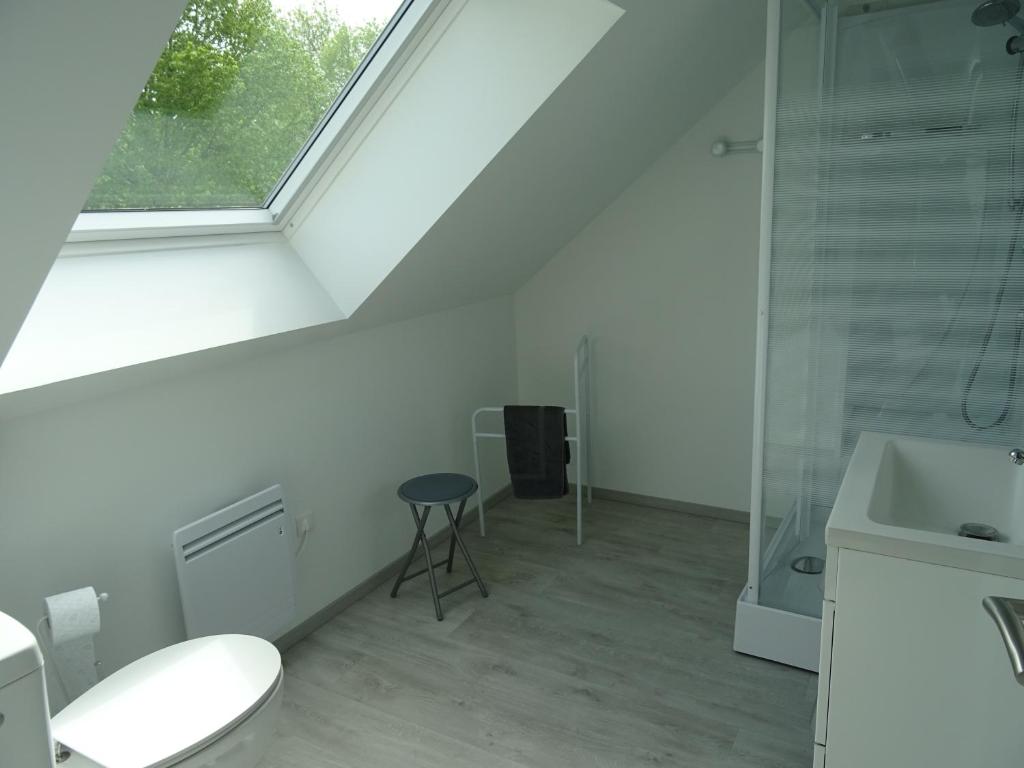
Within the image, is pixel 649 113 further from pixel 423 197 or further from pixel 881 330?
pixel 881 330

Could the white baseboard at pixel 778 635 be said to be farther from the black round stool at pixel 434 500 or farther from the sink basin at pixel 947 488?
the black round stool at pixel 434 500

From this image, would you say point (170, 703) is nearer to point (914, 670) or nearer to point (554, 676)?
point (554, 676)

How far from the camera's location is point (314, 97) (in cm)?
236

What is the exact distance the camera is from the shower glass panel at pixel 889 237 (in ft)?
7.04

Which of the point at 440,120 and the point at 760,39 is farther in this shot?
the point at 760,39

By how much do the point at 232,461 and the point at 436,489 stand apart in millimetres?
827

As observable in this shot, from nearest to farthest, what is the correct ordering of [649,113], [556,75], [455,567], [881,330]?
[556,75] < [881,330] < [649,113] < [455,567]

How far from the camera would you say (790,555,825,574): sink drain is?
264 cm

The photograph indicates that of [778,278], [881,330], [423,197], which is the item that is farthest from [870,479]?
[423,197]

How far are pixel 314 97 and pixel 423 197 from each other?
17.5 inches

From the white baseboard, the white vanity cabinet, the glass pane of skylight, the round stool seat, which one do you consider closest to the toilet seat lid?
the round stool seat

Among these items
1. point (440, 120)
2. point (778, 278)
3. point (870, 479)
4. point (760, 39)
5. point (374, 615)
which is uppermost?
point (760, 39)

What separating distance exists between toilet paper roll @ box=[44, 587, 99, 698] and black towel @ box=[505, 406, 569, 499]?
1.95m

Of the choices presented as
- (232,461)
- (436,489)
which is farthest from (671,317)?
(232,461)
